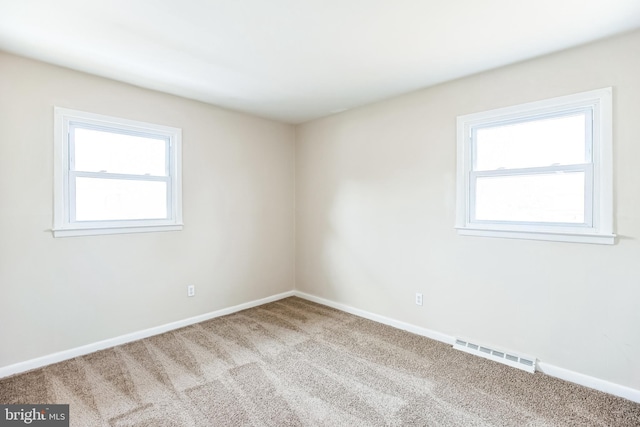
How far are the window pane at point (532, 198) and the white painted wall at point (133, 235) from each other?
8.33 ft

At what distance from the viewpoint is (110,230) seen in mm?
2842

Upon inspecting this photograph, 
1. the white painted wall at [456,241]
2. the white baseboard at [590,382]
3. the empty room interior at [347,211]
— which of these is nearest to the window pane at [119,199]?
the empty room interior at [347,211]

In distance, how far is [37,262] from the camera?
8.16 feet

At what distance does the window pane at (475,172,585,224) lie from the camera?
2311 mm

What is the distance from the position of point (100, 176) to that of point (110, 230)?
49 centimetres

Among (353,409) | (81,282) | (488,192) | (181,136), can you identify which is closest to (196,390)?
(353,409)

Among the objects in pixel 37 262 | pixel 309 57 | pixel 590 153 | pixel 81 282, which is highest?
pixel 309 57

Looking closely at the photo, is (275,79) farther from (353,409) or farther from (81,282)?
(353,409)

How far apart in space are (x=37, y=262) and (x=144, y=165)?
118 centimetres

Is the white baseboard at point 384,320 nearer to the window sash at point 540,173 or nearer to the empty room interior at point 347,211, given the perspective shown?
the empty room interior at point 347,211

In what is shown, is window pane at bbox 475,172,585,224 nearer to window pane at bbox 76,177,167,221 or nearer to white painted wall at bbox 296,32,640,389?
white painted wall at bbox 296,32,640,389

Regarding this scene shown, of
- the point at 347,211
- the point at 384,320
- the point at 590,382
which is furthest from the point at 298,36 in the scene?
the point at 590,382

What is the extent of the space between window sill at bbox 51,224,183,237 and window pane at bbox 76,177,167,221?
0.10 metres

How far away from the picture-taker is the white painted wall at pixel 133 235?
2395 mm
